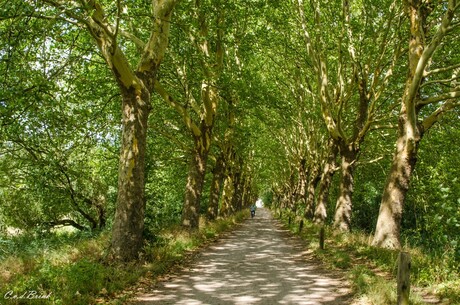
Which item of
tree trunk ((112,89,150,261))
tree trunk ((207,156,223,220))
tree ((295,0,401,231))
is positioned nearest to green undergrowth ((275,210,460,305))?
tree trunk ((112,89,150,261))

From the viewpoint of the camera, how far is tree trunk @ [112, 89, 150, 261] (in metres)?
9.37

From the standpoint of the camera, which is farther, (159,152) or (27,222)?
(159,152)

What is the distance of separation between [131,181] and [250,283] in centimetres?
378

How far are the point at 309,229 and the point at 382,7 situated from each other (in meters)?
11.1

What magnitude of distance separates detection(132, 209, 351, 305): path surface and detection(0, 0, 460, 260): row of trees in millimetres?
1886

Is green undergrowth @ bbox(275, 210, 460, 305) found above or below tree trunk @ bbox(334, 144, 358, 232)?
below

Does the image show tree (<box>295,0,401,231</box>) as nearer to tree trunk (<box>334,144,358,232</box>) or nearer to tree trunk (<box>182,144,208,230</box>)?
tree trunk (<box>334,144,358,232</box>)

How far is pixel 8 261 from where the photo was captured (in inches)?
366

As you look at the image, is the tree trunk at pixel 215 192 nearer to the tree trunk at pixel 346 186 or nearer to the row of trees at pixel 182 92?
the row of trees at pixel 182 92

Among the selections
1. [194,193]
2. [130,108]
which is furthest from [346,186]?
[130,108]

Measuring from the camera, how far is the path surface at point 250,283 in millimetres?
7543

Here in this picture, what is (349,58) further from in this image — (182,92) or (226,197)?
(226,197)

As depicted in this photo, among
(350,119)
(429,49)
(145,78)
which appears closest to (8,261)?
(145,78)

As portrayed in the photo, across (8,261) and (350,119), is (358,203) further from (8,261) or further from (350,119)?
(8,261)
